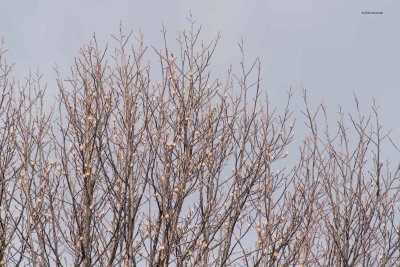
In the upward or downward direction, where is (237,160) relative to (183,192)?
upward

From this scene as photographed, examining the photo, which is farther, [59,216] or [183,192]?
[59,216]

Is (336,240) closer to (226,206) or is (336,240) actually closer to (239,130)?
(226,206)

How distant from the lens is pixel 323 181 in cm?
889

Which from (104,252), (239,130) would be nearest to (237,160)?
(239,130)

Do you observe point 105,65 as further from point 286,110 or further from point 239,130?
point 286,110

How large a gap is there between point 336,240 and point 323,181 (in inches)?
42.4

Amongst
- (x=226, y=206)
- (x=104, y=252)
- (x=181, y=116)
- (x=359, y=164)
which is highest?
(x=181, y=116)

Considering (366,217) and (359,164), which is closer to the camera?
(366,217)

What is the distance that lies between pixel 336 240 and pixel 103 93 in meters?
3.68

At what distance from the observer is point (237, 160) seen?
8.84 m

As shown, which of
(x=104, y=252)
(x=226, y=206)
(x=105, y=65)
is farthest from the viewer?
(x=105, y=65)

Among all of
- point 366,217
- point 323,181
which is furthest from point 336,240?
point 323,181

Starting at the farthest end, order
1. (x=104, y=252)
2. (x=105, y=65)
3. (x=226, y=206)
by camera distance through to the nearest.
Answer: (x=105, y=65), (x=226, y=206), (x=104, y=252)

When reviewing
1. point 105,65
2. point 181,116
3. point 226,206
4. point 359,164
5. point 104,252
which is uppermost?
point 105,65
